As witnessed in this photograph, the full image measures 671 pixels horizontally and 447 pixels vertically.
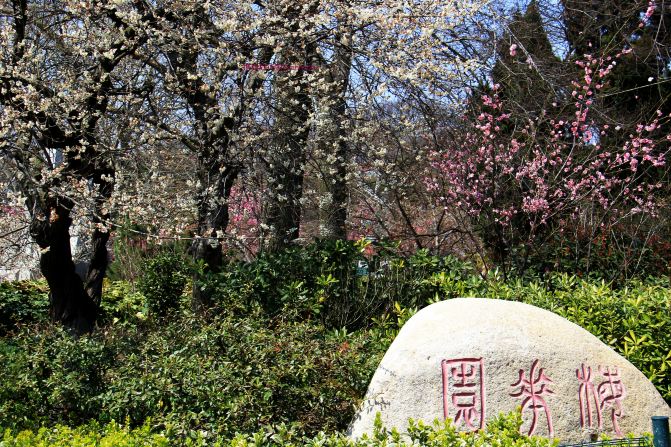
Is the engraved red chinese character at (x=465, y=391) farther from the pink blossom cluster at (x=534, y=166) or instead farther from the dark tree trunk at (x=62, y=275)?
the dark tree trunk at (x=62, y=275)

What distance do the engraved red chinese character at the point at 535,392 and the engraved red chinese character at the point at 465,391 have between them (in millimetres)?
206

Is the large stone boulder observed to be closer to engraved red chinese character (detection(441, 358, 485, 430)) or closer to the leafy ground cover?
engraved red chinese character (detection(441, 358, 485, 430))

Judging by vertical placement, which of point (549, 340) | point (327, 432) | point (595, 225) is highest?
point (595, 225)

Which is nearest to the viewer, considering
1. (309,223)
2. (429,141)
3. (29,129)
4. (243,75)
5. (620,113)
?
(29,129)

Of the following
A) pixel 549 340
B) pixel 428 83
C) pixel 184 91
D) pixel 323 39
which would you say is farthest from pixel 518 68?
pixel 549 340

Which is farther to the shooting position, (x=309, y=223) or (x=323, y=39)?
(x=309, y=223)

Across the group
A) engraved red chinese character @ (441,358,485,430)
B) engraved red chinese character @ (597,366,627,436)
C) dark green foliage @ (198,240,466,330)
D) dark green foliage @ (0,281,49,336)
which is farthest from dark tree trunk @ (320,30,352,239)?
dark green foliage @ (0,281,49,336)

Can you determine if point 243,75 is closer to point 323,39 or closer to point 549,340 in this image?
point 323,39

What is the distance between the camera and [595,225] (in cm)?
787

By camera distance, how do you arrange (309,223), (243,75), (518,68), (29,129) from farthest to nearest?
(309,223) < (518,68) < (243,75) < (29,129)

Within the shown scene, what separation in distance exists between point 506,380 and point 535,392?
0.18 meters

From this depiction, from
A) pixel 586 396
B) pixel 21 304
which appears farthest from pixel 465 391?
pixel 21 304

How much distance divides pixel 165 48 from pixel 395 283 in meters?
2.82

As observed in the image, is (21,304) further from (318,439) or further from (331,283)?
(318,439)
